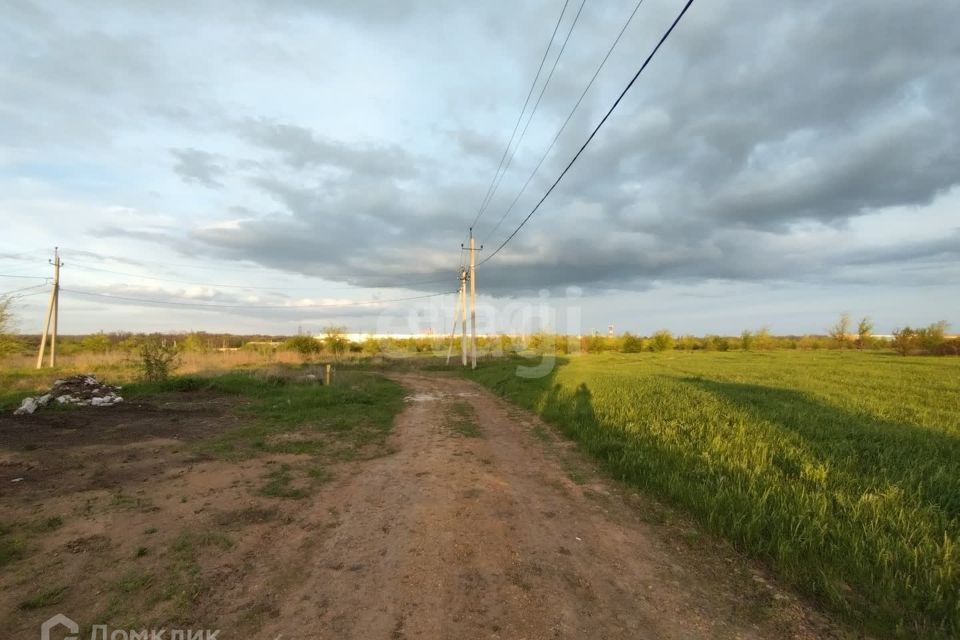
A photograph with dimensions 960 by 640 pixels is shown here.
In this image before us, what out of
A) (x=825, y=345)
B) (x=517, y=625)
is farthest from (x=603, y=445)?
(x=825, y=345)

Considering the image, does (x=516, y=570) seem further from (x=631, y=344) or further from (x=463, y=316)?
(x=631, y=344)

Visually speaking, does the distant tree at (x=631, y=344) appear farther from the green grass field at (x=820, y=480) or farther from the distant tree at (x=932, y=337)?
the green grass field at (x=820, y=480)

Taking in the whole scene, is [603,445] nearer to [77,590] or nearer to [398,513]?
[398,513]

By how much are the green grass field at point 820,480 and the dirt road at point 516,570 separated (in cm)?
40

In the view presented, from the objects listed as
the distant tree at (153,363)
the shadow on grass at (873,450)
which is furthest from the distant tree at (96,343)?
the shadow on grass at (873,450)

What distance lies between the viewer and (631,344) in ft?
208

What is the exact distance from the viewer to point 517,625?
2.92m

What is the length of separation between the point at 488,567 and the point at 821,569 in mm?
2682

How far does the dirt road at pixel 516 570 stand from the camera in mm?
2963

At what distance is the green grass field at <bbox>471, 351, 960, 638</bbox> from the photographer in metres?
3.34

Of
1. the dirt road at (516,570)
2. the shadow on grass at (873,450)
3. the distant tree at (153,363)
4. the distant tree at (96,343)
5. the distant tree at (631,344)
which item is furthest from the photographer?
the distant tree at (631,344)

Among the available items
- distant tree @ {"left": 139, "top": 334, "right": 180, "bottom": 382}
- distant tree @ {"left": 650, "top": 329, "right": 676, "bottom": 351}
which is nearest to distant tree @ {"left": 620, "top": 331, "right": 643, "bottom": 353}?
distant tree @ {"left": 650, "top": 329, "right": 676, "bottom": 351}

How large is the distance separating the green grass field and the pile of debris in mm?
12141

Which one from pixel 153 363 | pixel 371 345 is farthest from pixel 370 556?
pixel 371 345
